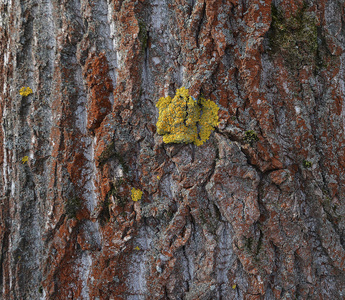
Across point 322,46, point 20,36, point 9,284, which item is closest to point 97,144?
point 20,36

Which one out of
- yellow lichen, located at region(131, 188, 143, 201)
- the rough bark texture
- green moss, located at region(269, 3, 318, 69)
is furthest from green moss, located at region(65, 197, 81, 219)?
green moss, located at region(269, 3, 318, 69)

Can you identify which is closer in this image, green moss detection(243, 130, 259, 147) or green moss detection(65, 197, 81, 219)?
green moss detection(243, 130, 259, 147)

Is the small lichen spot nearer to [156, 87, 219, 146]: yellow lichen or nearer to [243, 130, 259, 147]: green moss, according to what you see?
[156, 87, 219, 146]: yellow lichen

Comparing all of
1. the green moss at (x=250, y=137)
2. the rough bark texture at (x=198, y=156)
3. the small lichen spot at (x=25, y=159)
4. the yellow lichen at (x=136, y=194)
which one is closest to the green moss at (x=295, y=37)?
the rough bark texture at (x=198, y=156)

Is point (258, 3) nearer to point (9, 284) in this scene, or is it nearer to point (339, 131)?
point (339, 131)

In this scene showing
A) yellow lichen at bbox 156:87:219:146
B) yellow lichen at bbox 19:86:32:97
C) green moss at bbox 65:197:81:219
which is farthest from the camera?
yellow lichen at bbox 19:86:32:97

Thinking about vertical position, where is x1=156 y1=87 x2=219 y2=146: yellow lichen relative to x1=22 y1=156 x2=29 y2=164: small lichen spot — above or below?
above

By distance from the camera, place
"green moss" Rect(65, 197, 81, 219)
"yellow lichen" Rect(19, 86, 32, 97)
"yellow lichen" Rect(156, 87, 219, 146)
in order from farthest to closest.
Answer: "yellow lichen" Rect(19, 86, 32, 97)
"green moss" Rect(65, 197, 81, 219)
"yellow lichen" Rect(156, 87, 219, 146)

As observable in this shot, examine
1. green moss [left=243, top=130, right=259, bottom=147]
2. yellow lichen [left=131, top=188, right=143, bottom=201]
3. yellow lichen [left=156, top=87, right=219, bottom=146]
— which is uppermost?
yellow lichen [left=156, top=87, right=219, bottom=146]

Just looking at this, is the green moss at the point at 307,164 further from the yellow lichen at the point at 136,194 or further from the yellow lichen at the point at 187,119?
the yellow lichen at the point at 136,194
